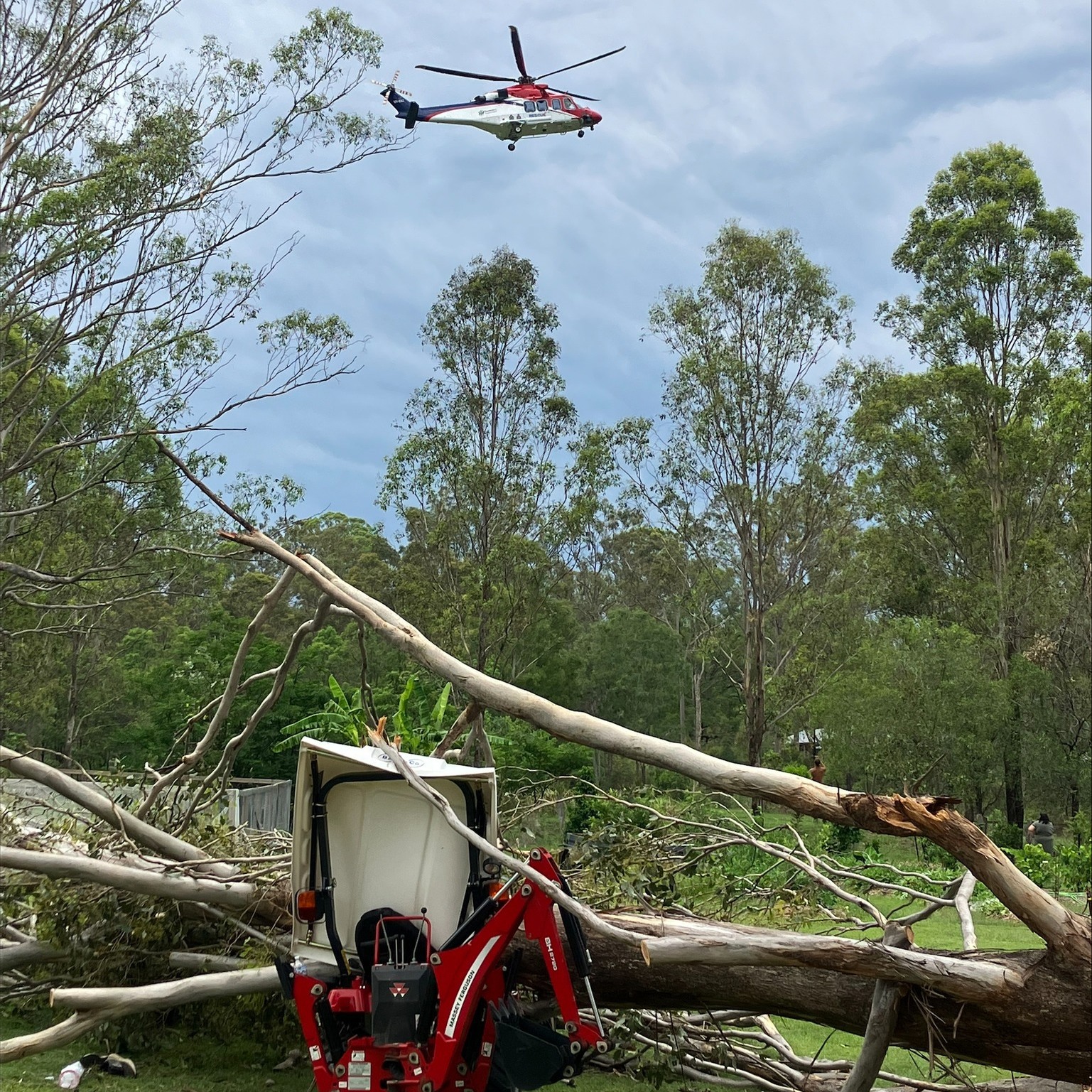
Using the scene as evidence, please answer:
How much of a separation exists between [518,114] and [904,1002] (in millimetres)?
16302

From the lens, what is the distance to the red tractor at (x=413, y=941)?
4.01 m

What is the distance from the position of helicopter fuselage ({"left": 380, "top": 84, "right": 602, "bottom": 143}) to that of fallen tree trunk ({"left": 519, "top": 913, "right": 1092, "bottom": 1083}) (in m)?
14.5

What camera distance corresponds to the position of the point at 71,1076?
206 inches

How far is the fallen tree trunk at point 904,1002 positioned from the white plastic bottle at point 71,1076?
7.30ft

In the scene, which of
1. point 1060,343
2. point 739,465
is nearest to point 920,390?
point 1060,343

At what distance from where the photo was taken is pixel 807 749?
35969 mm

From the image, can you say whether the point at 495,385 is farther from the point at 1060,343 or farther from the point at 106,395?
the point at 1060,343

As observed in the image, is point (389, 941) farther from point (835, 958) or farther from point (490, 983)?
point (835, 958)

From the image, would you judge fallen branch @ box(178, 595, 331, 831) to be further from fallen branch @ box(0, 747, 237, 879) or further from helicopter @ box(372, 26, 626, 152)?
helicopter @ box(372, 26, 626, 152)

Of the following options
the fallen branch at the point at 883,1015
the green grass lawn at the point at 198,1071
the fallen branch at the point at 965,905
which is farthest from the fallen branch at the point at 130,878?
the fallen branch at the point at 965,905

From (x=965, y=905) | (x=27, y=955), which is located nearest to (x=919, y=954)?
(x=965, y=905)

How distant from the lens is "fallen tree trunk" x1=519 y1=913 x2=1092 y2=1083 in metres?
3.30

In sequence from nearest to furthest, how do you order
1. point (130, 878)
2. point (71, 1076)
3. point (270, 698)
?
point (71, 1076), point (130, 878), point (270, 698)

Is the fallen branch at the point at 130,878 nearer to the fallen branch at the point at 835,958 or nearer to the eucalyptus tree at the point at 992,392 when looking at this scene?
the fallen branch at the point at 835,958
